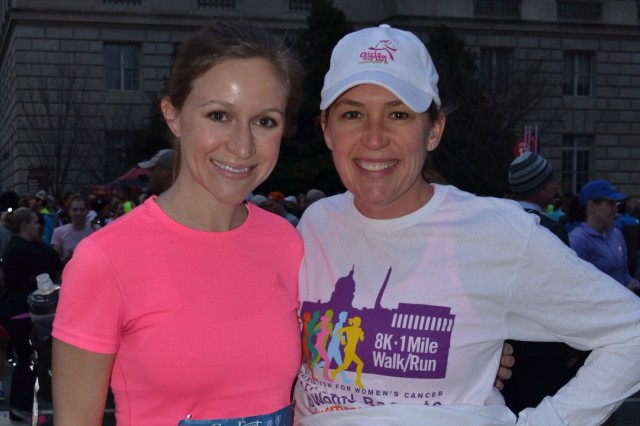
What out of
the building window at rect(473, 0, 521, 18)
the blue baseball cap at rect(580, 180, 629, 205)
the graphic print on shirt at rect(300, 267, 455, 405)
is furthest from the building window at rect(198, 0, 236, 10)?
the graphic print on shirt at rect(300, 267, 455, 405)

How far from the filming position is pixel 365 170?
9.55ft

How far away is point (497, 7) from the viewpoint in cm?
3509

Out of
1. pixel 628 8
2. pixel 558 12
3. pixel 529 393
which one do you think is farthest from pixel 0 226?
pixel 628 8

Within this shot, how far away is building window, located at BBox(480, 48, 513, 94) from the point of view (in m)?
28.8

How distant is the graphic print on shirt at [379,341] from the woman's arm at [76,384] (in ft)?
2.35

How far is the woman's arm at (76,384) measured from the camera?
2447 millimetres

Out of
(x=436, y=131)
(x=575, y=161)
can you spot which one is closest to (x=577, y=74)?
(x=575, y=161)

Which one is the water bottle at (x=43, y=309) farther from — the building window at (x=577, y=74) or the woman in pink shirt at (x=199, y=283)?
the building window at (x=577, y=74)

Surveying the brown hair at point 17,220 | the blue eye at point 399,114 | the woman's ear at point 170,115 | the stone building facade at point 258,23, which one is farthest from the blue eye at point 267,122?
the stone building facade at point 258,23

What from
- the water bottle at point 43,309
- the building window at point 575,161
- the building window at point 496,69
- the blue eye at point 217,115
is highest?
the building window at point 496,69

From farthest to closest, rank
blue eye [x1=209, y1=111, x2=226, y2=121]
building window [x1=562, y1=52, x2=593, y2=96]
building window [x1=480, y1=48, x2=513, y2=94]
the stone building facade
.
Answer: building window [x1=562, y1=52, x2=593, y2=96], the stone building facade, building window [x1=480, y1=48, x2=513, y2=94], blue eye [x1=209, y1=111, x2=226, y2=121]

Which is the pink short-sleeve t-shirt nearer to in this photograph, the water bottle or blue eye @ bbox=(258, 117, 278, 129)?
blue eye @ bbox=(258, 117, 278, 129)

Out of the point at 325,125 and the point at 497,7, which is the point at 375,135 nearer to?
the point at 325,125

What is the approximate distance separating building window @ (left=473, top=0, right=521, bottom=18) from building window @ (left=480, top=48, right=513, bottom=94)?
1530 millimetres
